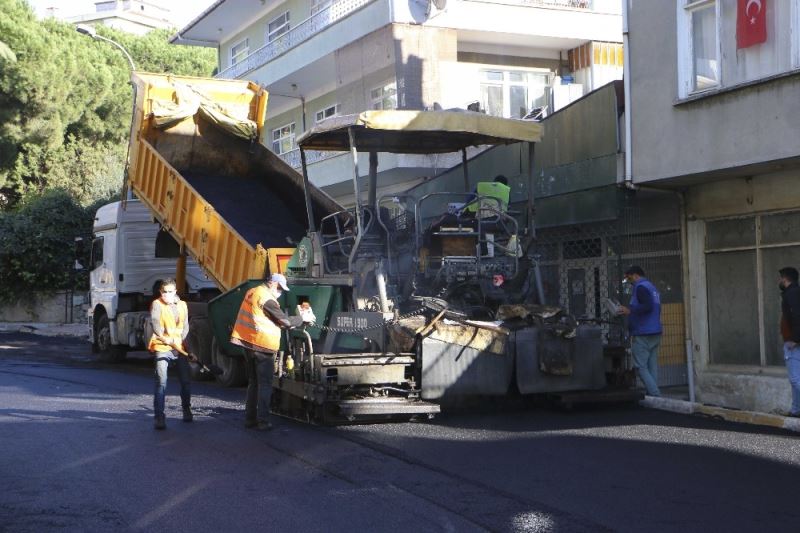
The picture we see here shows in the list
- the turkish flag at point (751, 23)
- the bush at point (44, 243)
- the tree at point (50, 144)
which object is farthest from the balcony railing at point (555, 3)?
the tree at point (50, 144)

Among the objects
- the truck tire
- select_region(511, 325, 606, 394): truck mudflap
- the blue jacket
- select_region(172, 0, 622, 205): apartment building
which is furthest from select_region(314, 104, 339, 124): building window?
Answer: select_region(511, 325, 606, 394): truck mudflap

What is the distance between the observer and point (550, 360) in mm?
9453

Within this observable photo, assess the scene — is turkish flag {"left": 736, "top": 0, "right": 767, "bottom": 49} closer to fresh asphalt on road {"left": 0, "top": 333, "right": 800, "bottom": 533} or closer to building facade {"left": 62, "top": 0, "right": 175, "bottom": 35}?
fresh asphalt on road {"left": 0, "top": 333, "right": 800, "bottom": 533}

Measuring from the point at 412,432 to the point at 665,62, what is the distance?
612 cm

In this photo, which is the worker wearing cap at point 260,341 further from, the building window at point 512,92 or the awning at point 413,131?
the building window at point 512,92

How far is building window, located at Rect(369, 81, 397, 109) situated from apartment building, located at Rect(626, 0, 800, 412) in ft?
30.3

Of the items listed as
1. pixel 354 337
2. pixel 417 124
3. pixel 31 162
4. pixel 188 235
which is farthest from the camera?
pixel 31 162

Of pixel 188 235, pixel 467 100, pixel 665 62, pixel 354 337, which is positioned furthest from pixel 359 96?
pixel 354 337

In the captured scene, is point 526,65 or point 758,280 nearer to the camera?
point 758,280

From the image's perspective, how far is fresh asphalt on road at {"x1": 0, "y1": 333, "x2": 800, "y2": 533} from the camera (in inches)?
227

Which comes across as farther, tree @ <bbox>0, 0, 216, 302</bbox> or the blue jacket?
tree @ <bbox>0, 0, 216, 302</bbox>

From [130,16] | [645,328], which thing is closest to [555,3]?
[645,328]

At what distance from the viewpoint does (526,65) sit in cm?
2139

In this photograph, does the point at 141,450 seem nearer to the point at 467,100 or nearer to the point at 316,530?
the point at 316,530
